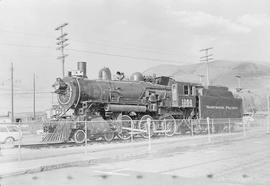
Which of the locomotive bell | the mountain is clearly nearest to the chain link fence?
the locomotive bell

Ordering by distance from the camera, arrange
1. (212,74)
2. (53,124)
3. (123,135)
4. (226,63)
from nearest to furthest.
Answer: (53,124)
(123,135)
(212,74)
(226,63)

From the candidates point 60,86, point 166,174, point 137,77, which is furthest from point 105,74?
point 166,174

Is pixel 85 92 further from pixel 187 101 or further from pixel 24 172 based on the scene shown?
pixel 24 172

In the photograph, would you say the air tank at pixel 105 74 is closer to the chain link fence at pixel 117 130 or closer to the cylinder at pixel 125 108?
the cylinder at pixel 125 108

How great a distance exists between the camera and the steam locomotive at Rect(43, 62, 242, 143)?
73.4 feet

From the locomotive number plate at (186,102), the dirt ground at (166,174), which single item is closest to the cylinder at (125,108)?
the locomotive number plate at (186,102)

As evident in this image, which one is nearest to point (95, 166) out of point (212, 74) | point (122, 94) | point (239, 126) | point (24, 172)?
point (24, 172)

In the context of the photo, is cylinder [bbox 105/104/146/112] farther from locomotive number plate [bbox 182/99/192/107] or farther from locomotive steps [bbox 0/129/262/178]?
locomotive steps [bbox 0/129/262/178]

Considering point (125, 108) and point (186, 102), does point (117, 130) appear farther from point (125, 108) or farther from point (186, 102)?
point (186, 102)

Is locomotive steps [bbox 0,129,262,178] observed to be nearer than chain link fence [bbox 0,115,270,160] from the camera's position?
Yes

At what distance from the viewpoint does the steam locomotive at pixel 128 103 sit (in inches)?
881

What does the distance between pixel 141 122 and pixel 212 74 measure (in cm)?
15668

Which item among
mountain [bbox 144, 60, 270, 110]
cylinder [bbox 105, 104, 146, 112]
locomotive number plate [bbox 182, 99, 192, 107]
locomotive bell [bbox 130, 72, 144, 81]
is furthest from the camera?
mountain [bbox 144, 60, 270, 110]

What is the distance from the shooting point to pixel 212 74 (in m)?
177
